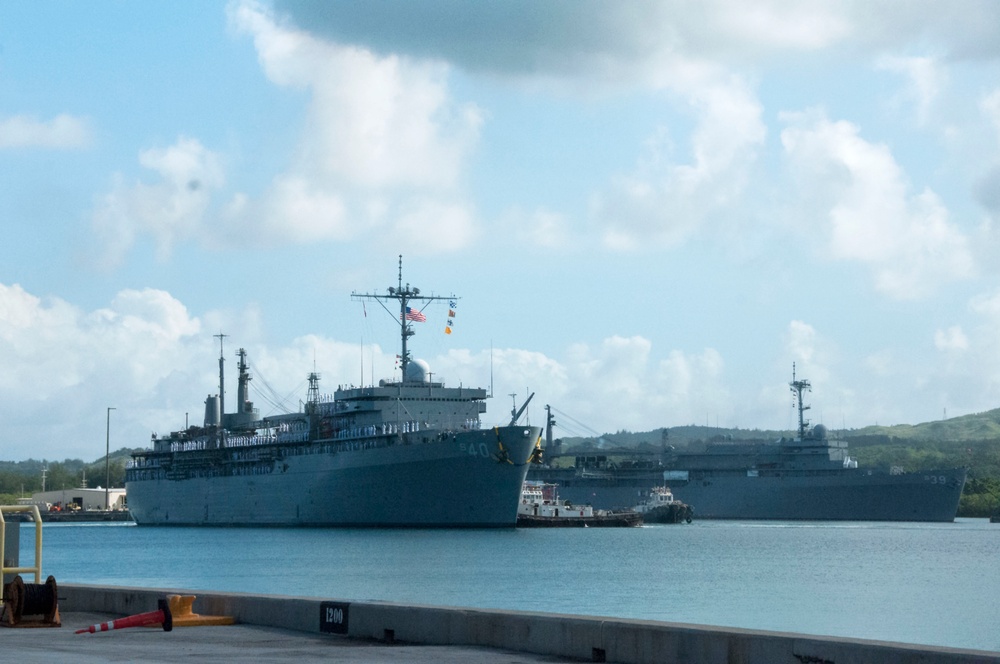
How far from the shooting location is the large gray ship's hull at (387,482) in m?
61.1

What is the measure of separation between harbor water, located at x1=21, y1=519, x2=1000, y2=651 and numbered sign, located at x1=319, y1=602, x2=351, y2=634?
12.2 meters

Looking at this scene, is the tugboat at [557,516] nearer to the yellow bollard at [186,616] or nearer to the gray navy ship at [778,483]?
the gray navy ship at [778,483]

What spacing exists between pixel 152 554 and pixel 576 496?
55118 mm

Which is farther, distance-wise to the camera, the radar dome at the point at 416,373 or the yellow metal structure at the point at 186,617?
the radar dome at the point at 416,373

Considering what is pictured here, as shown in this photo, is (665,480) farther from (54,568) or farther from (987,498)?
(54,568)

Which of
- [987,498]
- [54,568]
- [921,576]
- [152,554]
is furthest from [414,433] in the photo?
[987,498]

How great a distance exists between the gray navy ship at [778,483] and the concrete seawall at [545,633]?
86159 millimetres

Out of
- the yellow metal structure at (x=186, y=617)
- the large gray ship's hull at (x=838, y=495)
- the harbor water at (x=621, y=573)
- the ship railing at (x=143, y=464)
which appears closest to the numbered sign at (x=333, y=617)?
the yellow metal structure at (x=186, y=617)

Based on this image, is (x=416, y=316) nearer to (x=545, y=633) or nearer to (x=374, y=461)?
(x=374, y=461)

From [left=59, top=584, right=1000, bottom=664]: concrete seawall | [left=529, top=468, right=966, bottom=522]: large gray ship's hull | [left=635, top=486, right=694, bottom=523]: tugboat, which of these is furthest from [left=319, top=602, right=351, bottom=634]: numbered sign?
[left=529, top=468, right=966, bottom=522]: large gray ship's hull

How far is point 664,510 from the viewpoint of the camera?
300 ft

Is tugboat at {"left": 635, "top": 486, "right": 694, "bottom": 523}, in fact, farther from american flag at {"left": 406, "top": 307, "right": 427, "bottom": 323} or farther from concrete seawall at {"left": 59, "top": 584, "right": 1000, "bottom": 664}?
concrete seawall at {"left": 59, "top": 584, "right": 1000, "bottom": 664}

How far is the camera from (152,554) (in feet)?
178

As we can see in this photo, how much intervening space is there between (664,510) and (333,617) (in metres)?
80.6
